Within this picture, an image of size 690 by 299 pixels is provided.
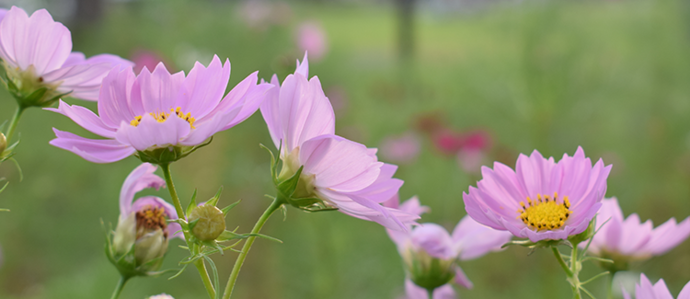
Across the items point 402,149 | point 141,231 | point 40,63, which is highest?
point 40,63

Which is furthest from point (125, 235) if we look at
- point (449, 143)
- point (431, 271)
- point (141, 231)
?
point (449, 143)

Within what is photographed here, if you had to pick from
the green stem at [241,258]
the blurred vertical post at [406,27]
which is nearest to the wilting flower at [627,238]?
the green stem at [241,258]

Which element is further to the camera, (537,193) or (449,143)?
(449,143)

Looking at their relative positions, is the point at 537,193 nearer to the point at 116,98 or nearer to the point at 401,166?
the point at 116,98

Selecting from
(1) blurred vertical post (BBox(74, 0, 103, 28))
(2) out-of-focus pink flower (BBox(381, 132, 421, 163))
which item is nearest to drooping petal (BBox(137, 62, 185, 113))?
(2) out-of-focus pink flower (BBox(381, 132, 421, 163))

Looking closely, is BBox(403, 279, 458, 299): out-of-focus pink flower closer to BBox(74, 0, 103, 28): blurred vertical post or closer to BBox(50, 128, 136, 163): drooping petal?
BBox(50, 128, 136, 163): drooping petal

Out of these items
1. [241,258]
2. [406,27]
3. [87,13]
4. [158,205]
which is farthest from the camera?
[406,27]

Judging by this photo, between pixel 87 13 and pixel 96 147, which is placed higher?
pixel 96 147

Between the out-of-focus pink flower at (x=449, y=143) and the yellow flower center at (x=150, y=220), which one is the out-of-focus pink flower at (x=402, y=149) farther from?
the yellow flower center at (x=150, y=220)

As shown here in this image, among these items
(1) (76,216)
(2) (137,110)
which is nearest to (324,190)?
(2) (137,110)
